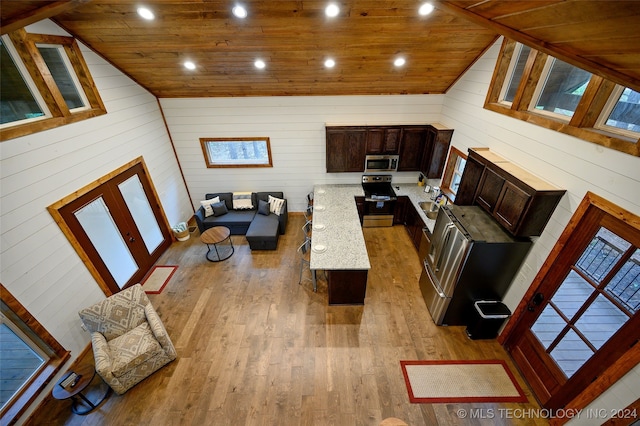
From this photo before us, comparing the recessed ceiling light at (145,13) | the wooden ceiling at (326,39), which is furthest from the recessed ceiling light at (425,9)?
the recessed ceiling light at (145,13)

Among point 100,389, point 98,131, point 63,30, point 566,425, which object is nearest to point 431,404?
point 566,425

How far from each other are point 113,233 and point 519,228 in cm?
593

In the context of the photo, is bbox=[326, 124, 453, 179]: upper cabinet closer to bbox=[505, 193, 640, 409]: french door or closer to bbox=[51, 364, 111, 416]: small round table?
bbox=[505, 193, 640, 409]: french door

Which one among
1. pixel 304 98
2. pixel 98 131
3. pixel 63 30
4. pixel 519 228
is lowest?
pixel 519 228

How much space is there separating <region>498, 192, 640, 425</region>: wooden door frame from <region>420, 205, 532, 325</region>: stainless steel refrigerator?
32 centimetres

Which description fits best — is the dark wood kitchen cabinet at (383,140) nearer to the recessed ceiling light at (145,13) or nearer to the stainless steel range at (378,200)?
the stainless steel range at (378,200)

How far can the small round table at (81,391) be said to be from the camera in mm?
2729

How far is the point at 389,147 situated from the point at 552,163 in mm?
3166

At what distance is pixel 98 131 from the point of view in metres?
3.88

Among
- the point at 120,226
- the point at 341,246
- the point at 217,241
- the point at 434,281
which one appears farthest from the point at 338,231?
the point at 120,226

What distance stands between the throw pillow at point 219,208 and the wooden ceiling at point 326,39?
242cm

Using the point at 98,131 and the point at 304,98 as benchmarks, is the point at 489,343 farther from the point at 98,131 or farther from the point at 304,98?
the point at 98,131

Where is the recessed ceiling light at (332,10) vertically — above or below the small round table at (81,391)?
above

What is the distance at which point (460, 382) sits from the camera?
10.3 ft
